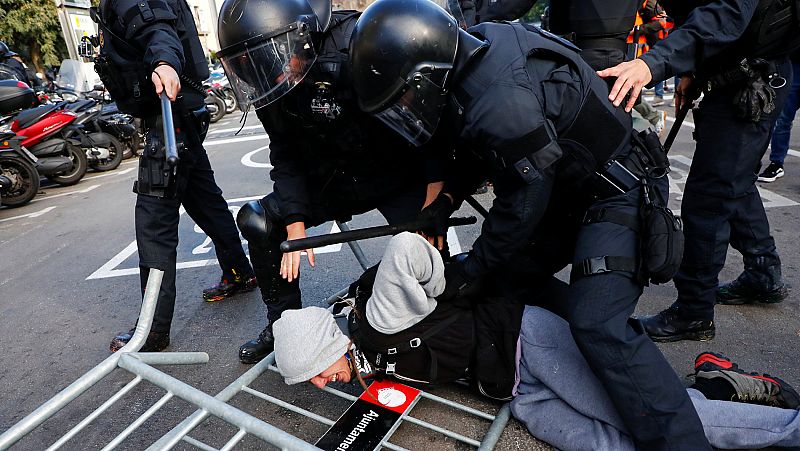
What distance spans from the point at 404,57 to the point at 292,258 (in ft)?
3.21

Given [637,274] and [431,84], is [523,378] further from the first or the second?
[431,84]

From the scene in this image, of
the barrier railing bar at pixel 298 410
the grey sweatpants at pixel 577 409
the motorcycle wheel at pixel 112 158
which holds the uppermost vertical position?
the grey sweatpants at pixel 577 409

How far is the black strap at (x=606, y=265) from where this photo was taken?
1600 millimetres

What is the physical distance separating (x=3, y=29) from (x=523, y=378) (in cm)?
2129

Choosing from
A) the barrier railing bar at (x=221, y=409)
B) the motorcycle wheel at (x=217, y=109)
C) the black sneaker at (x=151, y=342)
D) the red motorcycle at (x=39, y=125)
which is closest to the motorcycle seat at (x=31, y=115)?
the red motorcycle at (x=39, y=125)

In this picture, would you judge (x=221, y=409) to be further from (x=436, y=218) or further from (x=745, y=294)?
(x=745, y=294)

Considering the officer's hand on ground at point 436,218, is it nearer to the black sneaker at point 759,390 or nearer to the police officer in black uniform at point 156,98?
the black sneaker at point 759,390

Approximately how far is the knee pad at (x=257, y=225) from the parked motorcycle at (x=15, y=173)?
4714 mm

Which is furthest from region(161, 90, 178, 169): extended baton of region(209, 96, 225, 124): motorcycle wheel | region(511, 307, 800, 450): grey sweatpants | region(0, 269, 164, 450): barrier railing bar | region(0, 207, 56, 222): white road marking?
region(209, 96, 225, 124): motorcycle wheel

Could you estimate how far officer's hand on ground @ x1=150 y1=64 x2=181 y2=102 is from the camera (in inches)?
90.7

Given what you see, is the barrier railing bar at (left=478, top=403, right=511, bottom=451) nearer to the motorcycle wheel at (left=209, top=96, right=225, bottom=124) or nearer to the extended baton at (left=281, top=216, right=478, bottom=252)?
the extended baton at (left=281, top=216, right=478, bottom=252)

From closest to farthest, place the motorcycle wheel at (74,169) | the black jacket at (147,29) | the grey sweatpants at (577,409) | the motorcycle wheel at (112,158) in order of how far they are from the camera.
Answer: the grey sweatpants at (577,409) → the black jacket at (147,29) → the motorcycle wheel at (74,169) → the motorcycle wheel at (112,158)

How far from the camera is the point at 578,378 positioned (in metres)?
1.72

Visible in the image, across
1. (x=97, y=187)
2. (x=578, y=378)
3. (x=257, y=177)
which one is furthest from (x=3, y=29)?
(x=578, y=378)
